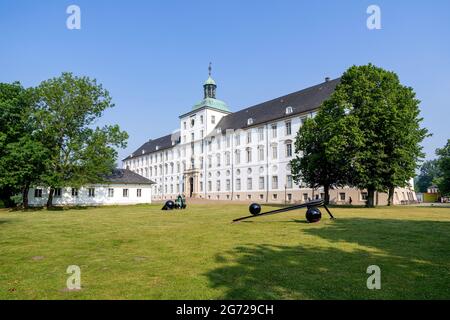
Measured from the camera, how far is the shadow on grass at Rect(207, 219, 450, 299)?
6074mm

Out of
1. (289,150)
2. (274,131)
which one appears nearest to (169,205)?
(289,150)

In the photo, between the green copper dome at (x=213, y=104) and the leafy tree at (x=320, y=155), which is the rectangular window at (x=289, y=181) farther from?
the green copper dome at (x=213, y=104)

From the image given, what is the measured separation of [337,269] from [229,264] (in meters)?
2.62

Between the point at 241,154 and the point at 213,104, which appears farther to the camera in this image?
the point at 213,104

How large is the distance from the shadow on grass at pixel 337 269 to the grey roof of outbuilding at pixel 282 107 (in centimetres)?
4120

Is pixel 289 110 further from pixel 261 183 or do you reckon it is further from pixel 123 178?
pixel 123 178

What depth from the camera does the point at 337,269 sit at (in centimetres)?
771

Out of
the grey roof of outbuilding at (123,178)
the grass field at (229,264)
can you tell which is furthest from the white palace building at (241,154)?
the grass field at (229,264)

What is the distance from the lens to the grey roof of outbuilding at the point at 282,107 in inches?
2066

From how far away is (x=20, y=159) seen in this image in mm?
32656

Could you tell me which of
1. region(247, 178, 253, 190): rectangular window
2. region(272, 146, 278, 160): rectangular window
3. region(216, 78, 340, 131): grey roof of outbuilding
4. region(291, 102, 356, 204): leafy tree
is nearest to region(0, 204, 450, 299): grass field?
region(291, 102, 356, 204): leafy tree

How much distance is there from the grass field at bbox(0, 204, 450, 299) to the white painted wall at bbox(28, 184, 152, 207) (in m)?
35.0
